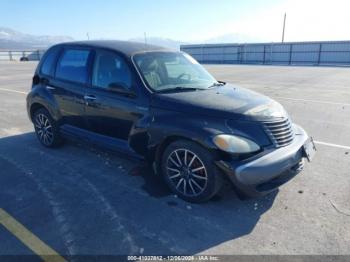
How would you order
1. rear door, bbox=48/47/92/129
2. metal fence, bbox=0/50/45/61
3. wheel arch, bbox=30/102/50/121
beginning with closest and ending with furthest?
rear door, bbox=48/47/92/129 → wheel arch, bbox=30/102/50/121 → metal fence, bbox=0/50/45/61

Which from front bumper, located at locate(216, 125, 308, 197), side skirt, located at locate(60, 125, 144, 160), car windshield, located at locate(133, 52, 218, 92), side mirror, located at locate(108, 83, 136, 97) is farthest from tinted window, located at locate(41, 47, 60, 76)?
front bumper, located at locate(216, 125, 308, 197)

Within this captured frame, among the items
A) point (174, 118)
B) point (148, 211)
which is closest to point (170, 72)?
point (174, 118)

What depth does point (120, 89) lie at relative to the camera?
4.09 m

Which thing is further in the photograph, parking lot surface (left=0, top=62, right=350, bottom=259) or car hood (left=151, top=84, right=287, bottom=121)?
car hood (left=151, top=84, right=287, bottom=121)

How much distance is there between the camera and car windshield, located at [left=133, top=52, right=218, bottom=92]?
4.12 meters

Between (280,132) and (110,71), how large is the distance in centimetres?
249

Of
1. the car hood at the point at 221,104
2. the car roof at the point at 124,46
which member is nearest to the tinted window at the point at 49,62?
the car roof at the point at 124,46

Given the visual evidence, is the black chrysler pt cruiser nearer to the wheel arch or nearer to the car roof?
the car roof

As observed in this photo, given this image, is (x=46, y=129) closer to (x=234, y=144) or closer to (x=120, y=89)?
(x=120, y=89)

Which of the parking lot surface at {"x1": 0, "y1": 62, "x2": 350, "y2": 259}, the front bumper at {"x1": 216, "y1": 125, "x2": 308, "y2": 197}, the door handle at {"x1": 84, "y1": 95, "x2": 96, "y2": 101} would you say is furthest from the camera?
A: the door handle at {"x1": 84, "y1": 95, "x2": 96, "y2": 101}

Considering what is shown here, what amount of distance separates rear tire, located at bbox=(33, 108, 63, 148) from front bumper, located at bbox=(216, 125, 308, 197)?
3361 mm

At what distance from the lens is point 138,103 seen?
3947 millimetres

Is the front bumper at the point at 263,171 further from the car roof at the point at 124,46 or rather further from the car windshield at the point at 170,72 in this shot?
the car roof at the point at 124,46

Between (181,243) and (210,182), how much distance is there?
0.80 metres
